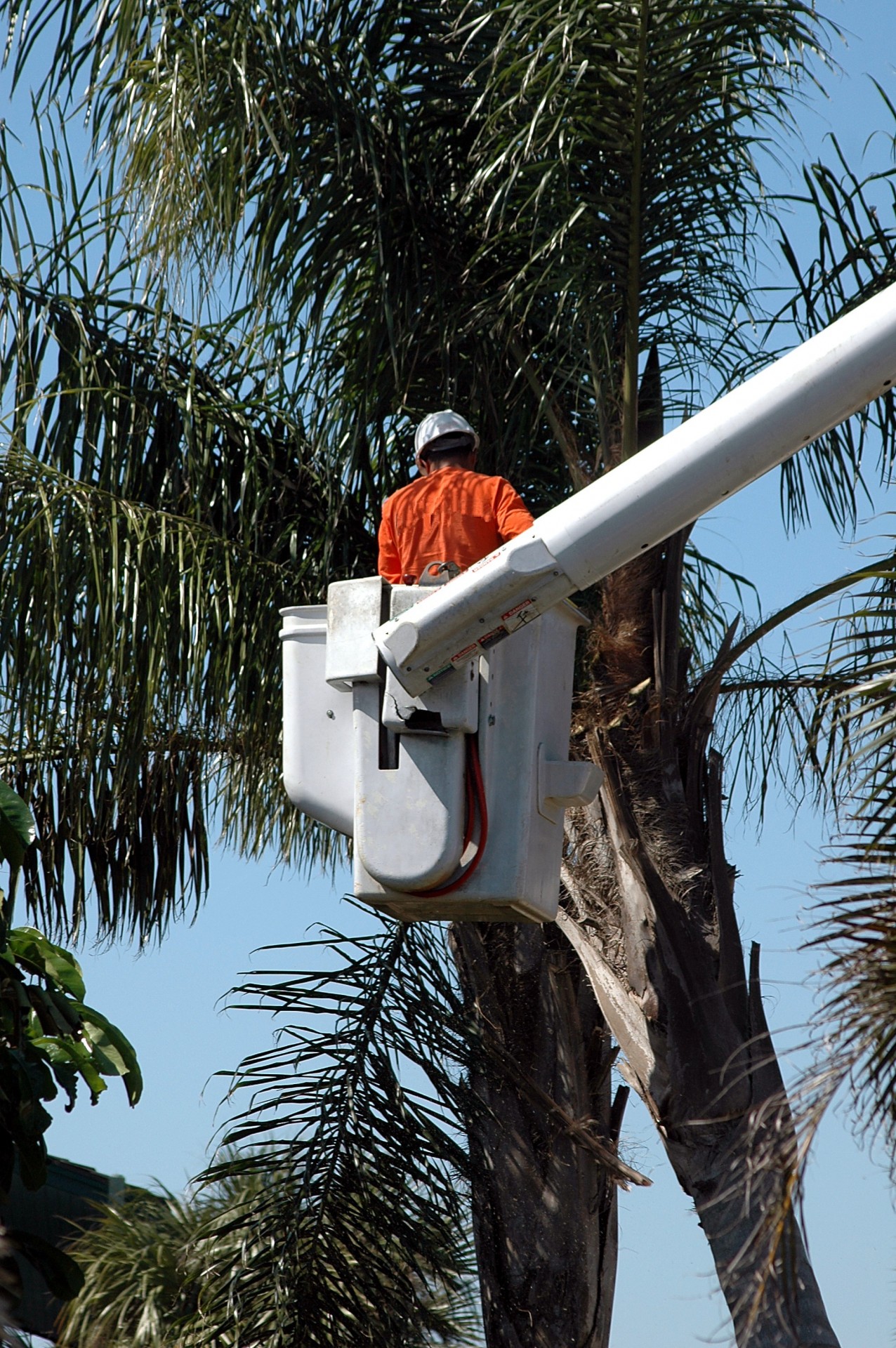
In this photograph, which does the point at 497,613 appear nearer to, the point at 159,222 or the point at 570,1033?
the point at 159,222

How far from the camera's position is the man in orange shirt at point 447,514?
454 cm

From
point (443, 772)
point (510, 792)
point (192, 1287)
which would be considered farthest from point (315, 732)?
point (192, 1287)

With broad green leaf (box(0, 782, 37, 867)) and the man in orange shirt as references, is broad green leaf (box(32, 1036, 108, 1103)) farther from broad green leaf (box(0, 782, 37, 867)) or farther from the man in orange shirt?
the man in orange shirt

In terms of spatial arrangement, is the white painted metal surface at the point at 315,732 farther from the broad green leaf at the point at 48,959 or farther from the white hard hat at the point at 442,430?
the broad green leaf at the point at 48,959

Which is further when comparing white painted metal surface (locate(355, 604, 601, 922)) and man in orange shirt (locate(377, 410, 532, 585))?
man in orange shirt (locate(377, 410, 532, 585))

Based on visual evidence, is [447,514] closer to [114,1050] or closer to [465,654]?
[465,654]

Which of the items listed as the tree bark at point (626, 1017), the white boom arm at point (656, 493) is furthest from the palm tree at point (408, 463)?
the white boom arm at point (656, 493)

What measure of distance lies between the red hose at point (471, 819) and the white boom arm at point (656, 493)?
245 millimetres

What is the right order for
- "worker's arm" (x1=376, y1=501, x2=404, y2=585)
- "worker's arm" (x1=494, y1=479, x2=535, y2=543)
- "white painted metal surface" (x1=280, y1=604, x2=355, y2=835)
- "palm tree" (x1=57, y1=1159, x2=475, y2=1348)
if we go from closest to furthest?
"white painted metal surface" (x1=280, y1=604, x2=355, y2=835)
"worker's arm" (x1=494, y1=479, x2=535, y2=543)
"worker's arm" (x1=376, y1=501, x2=404, y2=585)
"palm tree" (x1=57, y1=1159, x2=475, y2=1348)

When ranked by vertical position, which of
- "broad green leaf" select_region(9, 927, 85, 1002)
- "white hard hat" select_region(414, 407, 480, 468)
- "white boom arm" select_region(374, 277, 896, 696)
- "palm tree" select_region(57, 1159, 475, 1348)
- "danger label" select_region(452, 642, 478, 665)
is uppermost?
"white hard hat" select_region(414, 407, 480, 468)

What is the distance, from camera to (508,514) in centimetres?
452

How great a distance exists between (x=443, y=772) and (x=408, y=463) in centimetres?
335

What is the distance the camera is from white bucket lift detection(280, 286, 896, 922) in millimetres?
3727

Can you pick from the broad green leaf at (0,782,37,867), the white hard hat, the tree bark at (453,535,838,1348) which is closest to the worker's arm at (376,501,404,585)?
the white hard hat
